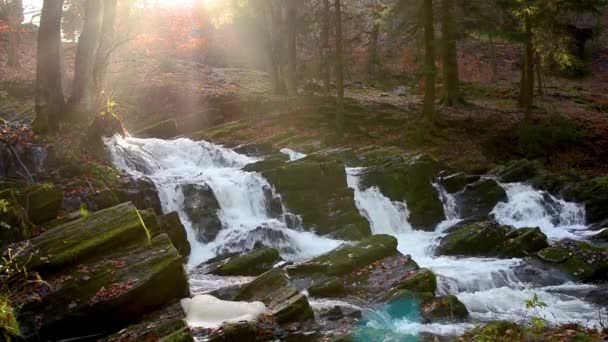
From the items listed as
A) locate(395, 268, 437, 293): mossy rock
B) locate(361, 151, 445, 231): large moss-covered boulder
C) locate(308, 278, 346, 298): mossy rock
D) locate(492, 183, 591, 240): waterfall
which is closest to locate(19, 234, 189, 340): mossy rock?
locate(308, 278, 346, 298): mossy rock

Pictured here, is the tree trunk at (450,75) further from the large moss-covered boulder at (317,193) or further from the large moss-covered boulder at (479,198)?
the large moss-covered boulder at (317,193)

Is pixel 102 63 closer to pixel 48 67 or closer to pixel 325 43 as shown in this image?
pixel 48 67

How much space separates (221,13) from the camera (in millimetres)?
28203

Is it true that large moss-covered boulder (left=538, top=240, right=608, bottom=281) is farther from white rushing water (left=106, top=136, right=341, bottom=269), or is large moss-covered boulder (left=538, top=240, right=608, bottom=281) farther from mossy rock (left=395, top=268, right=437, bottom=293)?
white rushing water (left=106, top=136, right=341, bottom=269)

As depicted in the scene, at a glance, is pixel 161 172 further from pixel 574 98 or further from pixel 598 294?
pixel 574 98

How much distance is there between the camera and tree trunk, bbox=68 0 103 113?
1588cm

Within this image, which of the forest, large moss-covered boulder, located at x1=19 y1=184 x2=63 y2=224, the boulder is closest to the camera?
the forest

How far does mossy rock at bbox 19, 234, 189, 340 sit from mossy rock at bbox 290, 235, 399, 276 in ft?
9.86

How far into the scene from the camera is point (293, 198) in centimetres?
1598

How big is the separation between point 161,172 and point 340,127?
317 inches

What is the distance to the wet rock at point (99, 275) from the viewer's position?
7.99 metres

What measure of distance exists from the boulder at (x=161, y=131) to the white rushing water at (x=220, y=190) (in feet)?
10.4

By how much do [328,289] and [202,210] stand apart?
591 cm

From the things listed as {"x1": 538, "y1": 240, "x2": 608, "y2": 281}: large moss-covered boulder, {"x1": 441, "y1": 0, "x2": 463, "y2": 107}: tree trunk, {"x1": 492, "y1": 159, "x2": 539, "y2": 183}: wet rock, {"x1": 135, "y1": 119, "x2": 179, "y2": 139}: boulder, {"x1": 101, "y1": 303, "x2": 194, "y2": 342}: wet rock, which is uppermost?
{"x1": 441, "y1": 0, "x2": 463, "y2": 107}: tree trunk
